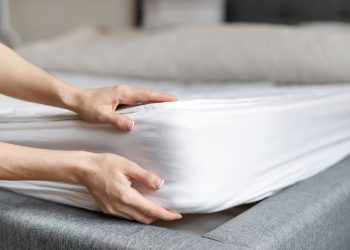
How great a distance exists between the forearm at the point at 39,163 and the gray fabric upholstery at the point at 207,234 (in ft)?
0.20

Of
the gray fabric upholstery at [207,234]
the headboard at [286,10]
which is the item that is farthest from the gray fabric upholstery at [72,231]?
the headboard at [286,10]

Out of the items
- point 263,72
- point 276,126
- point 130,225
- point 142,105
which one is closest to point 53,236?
point 130,225

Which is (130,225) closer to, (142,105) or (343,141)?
(142,105)

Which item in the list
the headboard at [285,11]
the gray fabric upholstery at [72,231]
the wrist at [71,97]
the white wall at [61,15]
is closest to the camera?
the gray fabric upholstery at [72,231]

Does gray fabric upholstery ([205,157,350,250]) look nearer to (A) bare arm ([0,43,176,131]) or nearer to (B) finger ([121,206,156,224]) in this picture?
(B) finger ([121,206,156,224])

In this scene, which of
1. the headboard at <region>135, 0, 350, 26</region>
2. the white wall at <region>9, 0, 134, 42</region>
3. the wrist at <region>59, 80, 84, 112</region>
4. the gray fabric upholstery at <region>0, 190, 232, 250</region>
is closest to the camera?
the gray fabric upholstery at <region>0, 190, 232, 250</region>

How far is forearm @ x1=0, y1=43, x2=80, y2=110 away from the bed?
0.07 ft

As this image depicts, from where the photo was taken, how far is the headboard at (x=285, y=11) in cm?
187

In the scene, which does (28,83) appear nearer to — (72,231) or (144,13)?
(72,231)

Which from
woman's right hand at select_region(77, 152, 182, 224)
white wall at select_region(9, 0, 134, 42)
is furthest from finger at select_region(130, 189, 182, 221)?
white wall at select_region(9, 0, 134, 42)

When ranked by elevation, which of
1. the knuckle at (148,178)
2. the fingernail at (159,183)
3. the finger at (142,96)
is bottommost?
the fingernail at (159,183)

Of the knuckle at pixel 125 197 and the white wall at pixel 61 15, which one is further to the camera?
the white wall at pixel 61 15

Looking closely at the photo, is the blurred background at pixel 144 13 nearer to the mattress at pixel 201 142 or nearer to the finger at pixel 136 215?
the mattress at pixel 201 142

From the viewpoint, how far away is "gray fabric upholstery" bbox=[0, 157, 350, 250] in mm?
649
